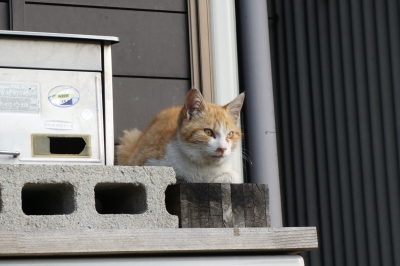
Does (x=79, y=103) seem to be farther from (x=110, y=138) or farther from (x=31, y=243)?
(x=31, y=243)

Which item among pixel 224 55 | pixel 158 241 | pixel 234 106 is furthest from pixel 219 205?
pixel 224 55

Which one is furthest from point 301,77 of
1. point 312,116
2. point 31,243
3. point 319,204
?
point 31,243

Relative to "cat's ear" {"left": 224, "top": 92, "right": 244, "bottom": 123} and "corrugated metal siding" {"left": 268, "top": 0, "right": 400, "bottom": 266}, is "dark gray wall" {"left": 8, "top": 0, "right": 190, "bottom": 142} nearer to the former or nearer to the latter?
"cat's ear" {"left": 224, "top": 92, "right": 244, "bottom": 123}

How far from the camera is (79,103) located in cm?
168

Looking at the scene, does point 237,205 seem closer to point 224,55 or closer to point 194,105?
point 194,105

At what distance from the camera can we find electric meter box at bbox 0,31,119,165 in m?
1.62

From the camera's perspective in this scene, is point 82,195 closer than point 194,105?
Yes

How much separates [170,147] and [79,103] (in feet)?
1.47

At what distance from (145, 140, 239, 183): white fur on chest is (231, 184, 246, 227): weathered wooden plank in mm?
361

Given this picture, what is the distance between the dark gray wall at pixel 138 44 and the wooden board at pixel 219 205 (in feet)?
2.45

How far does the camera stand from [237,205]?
5.29 ft

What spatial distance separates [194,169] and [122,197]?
1.02 ft

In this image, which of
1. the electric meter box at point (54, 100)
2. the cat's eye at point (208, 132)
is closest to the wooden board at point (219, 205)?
the electric meter box at point (54, 100)

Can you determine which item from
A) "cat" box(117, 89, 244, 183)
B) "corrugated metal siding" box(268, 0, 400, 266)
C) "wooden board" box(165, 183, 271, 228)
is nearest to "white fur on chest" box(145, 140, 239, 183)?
"cat" box(117, 89, 244, 183)
